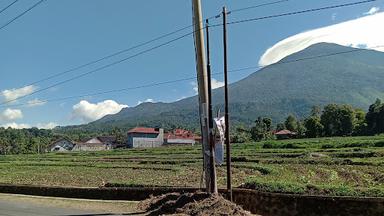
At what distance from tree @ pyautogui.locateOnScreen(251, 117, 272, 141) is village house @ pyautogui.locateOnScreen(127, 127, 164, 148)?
3360 centimetres

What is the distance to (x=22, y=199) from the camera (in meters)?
26.3

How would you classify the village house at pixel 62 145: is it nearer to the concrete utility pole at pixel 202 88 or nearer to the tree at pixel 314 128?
the tree at pixel 314 128

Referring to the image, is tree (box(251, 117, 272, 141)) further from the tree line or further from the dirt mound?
the dirt mound

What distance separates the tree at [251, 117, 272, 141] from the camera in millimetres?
126162

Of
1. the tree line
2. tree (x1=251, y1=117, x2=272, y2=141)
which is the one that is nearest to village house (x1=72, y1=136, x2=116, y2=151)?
tree (x1=251, y1=117, x2=272, y2=141)

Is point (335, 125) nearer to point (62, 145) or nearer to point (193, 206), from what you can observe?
point (62, 145)

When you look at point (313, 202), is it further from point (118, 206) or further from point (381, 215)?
point (118, 206)

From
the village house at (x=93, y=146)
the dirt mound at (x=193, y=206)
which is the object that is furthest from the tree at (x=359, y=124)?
the dirt mound at (x=193, y=206)

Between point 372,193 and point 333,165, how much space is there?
20065 mm

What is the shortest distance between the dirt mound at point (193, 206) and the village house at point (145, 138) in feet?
420

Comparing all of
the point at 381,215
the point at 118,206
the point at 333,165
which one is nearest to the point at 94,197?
the point at 118,206

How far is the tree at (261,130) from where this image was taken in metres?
126

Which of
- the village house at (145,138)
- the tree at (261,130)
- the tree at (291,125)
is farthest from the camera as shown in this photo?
the village house at (145,138)

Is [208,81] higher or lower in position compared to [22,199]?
higher
